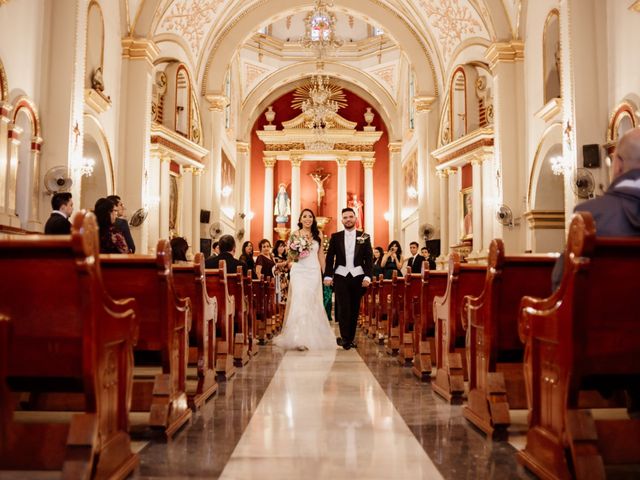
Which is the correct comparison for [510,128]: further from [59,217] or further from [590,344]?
[590,344]

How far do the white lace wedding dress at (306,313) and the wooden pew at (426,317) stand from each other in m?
2.40

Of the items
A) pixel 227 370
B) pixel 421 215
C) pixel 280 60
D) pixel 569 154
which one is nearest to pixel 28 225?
pixel 227 370

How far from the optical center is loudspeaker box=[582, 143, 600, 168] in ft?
28.0

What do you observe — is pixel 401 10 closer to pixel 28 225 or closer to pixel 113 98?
pixel 113 98

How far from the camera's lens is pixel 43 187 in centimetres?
838

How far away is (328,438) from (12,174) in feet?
19.2

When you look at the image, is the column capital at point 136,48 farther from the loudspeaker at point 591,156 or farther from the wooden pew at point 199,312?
the wooden pew at point 199,312

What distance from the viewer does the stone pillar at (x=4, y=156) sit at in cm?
724

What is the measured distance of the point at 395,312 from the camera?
810 cm

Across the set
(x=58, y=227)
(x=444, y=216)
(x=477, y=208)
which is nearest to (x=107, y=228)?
(x=58, y=227)

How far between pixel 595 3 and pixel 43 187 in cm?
769

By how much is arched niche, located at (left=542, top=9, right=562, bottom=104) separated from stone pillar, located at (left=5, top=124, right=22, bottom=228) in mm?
7945

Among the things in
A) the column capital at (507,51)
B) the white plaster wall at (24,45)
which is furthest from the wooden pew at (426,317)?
the column capital at (507,51)

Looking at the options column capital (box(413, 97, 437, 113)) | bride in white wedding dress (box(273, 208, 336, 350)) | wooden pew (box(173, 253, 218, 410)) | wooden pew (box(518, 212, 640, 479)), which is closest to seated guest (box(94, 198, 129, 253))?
wooden pew (box(173, 253, 218, 410))
